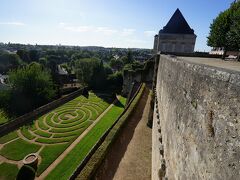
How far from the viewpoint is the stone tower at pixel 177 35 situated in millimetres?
25984

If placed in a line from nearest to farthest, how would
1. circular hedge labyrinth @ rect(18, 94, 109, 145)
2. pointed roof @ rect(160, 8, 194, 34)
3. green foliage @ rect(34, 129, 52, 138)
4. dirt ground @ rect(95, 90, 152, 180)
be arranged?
dirt ground @ rect(95, 90, 152, 180) → circular hedge labyrinth @ rect(18, 94, 109, 145) → green foliage @ rect(34, 129, 52, 138) → pointed roof @ rect(160, 8, 194, 34)

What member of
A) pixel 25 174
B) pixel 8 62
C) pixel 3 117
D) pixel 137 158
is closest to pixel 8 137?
pixel 25 174

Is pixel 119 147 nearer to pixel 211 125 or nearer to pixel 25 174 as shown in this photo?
pixel 25 174

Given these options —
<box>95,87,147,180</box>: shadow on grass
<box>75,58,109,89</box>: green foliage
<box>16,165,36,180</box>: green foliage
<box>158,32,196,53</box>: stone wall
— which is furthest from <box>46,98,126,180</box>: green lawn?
<box>75,58,109,89</box>: green foliage

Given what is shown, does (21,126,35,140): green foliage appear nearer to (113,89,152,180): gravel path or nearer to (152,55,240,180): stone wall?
(113,89,152,180): gravel path

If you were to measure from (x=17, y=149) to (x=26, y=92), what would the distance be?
1169 centimetres

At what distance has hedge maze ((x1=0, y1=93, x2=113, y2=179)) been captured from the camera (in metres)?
14.5

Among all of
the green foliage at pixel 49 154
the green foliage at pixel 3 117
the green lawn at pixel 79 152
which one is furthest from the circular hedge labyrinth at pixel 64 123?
the green foliage at pixel 3 117

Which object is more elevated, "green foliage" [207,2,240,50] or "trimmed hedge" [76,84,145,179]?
"green foliage" [207,2,240,50]

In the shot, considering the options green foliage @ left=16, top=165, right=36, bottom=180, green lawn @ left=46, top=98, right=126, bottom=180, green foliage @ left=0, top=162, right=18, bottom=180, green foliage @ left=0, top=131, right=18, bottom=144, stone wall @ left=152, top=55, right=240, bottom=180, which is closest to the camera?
stone wall @ left=152, top=55, right=240, bottom=180

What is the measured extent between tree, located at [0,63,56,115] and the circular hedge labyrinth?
11.0 ft

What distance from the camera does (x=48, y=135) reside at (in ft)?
61.0

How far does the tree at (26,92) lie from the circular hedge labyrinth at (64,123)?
3.37 m

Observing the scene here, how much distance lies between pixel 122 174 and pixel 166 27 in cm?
2468
